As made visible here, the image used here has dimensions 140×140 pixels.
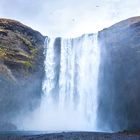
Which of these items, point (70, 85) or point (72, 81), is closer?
point (70, 85)

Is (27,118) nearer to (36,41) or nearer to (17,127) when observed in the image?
(17,127)

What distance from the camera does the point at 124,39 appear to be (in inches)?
2938

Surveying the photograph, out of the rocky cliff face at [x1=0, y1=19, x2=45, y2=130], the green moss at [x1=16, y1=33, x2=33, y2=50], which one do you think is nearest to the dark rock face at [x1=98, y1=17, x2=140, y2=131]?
the rocky cliff face at [x1=0, y1=19, x2=45, y2=130]

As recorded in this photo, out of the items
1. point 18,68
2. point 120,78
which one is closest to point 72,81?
point 120,78

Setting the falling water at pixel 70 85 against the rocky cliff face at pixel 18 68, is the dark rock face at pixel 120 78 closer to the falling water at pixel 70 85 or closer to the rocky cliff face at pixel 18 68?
the falling water at pixel 70 85

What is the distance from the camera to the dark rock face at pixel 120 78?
70.5m

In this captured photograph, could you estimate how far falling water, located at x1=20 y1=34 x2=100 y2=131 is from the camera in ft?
246

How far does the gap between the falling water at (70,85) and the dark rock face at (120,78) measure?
2.04 m

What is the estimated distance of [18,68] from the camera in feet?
250

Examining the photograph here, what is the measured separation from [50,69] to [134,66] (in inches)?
694

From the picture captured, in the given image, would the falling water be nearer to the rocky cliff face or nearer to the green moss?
the rocky cliff face

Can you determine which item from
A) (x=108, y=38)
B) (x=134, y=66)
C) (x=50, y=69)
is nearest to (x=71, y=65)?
(x=50, y=69)

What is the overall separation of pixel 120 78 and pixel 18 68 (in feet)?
63.9

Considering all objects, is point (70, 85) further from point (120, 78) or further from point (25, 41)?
point (25, 41)
